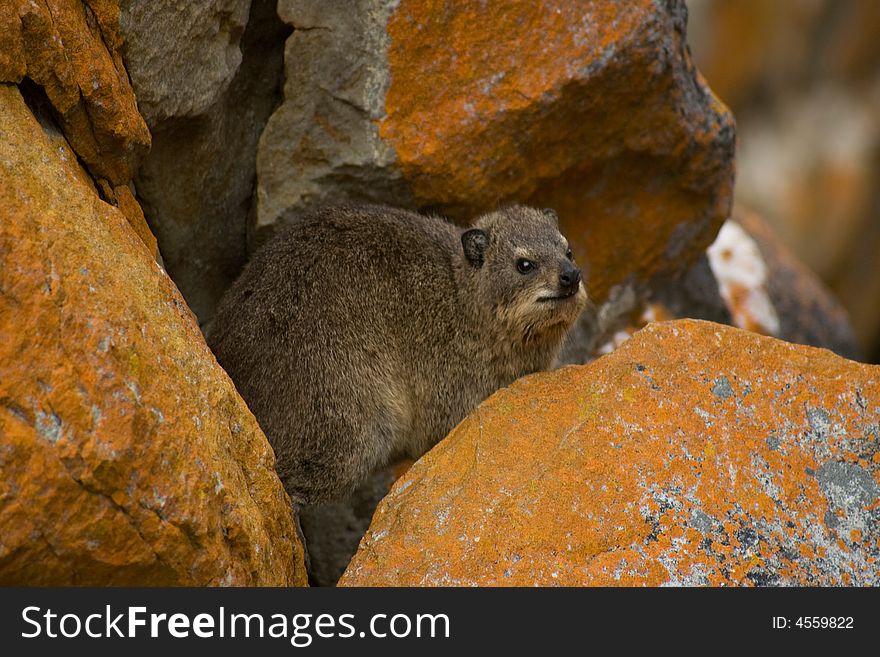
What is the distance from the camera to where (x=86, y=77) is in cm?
582

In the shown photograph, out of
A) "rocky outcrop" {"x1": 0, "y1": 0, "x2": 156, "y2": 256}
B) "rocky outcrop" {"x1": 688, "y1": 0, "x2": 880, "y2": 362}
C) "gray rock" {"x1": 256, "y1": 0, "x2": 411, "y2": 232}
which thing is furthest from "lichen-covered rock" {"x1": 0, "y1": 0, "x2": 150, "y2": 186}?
"rocky outcrop" {"x1": 688, "y1": 0, "x2": 880, "y2": 362}

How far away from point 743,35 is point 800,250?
417 centimetres

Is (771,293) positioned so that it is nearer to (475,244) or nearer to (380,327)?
(475,244)

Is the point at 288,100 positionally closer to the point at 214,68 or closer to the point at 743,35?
the point at 214,68

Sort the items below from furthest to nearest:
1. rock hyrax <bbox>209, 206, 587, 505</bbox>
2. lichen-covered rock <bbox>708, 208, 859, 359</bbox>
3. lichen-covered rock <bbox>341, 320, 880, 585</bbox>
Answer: lichen-covered rock <bbox>708, 208, 859, 359</bbox>
rock hyrax <bbox>209, 206, 587, 505</bbox>
lichen-covered rock <bbox>341, 320, 880, 585</bbox>

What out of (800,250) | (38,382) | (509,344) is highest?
(38,382)

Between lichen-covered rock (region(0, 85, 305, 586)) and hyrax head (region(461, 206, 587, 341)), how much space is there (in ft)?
8.02

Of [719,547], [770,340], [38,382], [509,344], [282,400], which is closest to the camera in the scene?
[38,382]

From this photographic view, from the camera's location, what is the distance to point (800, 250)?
20609 mm

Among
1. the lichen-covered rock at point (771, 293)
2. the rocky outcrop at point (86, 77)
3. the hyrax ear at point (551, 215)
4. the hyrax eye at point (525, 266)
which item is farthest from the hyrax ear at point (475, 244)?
the lichen-covered rock at point (771, 293)

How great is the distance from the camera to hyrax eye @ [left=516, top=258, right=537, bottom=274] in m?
7.45

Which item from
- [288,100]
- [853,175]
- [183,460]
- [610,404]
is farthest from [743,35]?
[183,460]

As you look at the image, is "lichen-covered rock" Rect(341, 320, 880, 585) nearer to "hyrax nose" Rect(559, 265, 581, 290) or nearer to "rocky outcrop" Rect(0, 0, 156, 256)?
"hyrax nose" Rect(559, 265, 581, 290)

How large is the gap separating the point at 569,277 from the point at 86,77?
3.23 m
